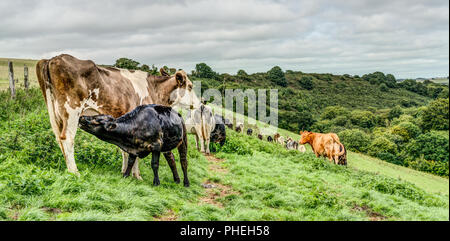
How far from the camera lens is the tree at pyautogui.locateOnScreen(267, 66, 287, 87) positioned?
111750 millimetres

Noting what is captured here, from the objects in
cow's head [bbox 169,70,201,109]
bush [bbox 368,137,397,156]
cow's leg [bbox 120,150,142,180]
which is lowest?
bush [bbox 368,137,397,156]

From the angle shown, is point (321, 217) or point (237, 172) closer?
point (321, 217)

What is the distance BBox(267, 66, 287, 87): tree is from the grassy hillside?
337 ft

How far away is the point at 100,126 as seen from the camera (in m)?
5.41

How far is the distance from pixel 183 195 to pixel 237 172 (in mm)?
4017

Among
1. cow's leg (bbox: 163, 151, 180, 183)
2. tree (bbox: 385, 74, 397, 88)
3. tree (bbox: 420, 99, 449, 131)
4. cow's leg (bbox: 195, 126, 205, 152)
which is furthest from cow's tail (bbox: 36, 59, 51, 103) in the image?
tree (bbox: 385, 74, 397, 88)

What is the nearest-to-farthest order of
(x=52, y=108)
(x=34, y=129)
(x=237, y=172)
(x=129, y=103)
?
(x=52, y=108), (x=129, y=103), (x=34, y=129), (x=237, y=172)

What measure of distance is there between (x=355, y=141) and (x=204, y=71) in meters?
40.0

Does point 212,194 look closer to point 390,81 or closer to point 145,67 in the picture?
point 145,67

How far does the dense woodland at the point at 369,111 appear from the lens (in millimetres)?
44500

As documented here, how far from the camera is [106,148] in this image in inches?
309

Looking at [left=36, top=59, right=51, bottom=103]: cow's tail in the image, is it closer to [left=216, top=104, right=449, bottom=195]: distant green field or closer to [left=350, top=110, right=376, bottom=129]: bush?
[left=216, top=104, right=449, bottom=195]: distant green field

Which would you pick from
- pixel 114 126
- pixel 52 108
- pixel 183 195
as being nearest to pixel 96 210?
pixel 114 126
